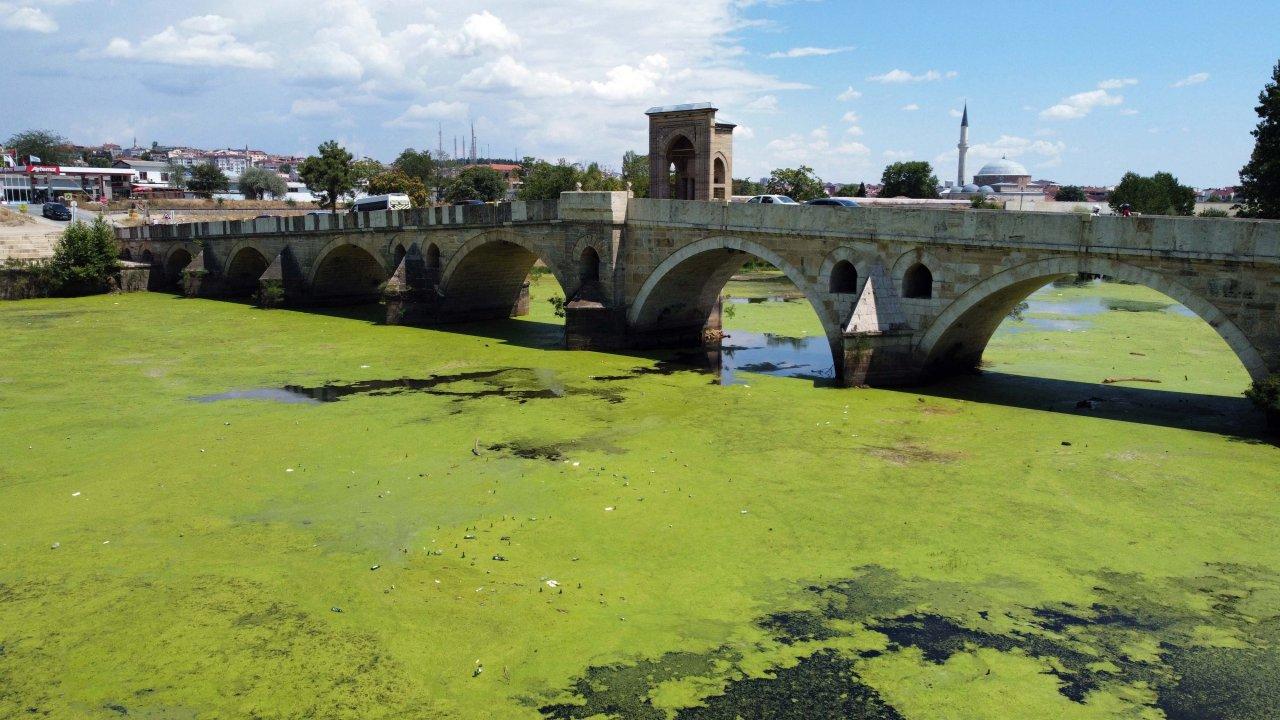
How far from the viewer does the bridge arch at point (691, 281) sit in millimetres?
21688

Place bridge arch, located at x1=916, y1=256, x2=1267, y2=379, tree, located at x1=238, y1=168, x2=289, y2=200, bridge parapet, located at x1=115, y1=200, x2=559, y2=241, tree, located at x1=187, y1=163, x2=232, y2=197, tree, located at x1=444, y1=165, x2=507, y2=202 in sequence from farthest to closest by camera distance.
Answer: tree, located at x1=238, y1=168, x2=289, y2=200
tree, located at x1=187, y1=163, x2=232, y2=197
tree, located at x1=444, y1=165, x2=507, y2=202
bridge parapet, located at x1=115, y1=200, x2=559, y2=241
bridge arch, located at x1=916, y1=256, x2=1267, y2=379

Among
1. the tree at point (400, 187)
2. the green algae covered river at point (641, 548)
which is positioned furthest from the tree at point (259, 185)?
the green algae covered river at point (641, 548)

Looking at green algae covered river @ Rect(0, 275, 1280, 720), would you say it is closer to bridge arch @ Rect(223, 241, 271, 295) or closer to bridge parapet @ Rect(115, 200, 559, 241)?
bridge parapet @ Rect(115, 200, 559, 241)

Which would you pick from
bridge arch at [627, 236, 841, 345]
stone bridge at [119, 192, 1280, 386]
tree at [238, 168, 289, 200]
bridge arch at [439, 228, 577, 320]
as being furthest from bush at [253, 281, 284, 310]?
tree at [238, 168, 289, 200]

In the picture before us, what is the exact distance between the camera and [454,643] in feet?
27.9

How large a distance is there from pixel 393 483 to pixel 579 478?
2542 millimetres

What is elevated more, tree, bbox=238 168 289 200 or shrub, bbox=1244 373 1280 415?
tree, bbox=238 168 289 200

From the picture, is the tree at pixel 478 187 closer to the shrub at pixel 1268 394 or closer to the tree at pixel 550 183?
the tree at pixel 550 183

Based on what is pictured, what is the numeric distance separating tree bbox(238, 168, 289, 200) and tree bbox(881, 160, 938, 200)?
58418 millimetres

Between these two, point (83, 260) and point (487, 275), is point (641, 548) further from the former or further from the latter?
point (83, 260)

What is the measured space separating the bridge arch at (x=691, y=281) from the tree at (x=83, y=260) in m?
25.9

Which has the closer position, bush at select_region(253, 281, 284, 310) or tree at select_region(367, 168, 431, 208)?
bush at select_region(253, 281, 284, 310)

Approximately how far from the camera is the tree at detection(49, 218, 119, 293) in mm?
37656

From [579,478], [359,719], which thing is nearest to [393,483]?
[579,478]
